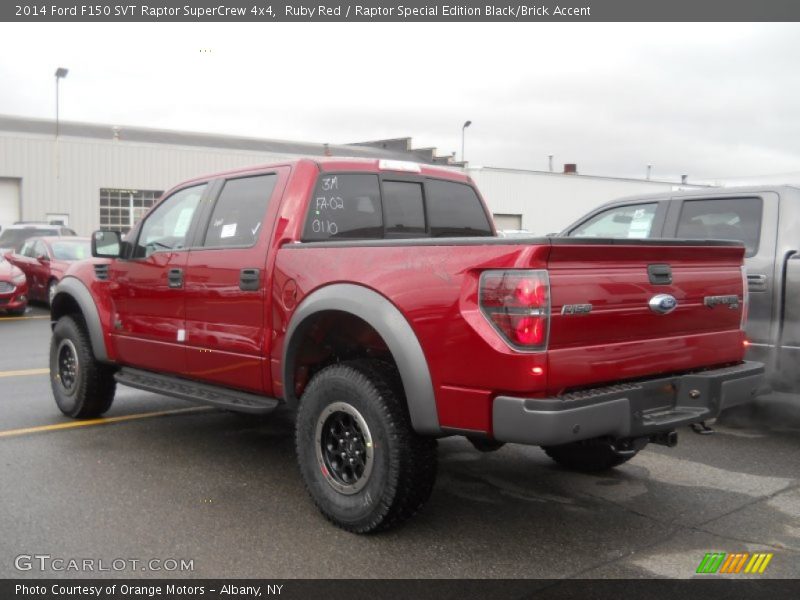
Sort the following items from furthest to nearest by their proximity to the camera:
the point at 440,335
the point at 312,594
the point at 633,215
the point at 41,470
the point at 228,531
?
1. the point at 633,215
2. the point at 41,470
3. the point at 228,531
4. the point at 440,335
5. the point at 312,594

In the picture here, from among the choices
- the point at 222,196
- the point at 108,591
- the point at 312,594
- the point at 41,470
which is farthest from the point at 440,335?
the point at 41,470

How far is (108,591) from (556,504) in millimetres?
2430

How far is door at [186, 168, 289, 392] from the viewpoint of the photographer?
460 cm

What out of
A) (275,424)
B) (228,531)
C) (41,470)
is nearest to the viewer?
(228,531)

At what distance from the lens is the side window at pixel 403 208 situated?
514 cm

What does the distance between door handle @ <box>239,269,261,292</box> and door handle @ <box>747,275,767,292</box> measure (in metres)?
3.52

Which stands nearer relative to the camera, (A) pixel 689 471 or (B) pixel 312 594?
(B) pixel 312 594

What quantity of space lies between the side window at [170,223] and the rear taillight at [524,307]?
9.09 ft

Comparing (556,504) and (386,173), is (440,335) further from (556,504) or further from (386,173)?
(386,173)

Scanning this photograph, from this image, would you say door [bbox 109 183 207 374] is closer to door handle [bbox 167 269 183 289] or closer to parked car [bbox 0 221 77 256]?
door handle [bbox 167 269 183 289]

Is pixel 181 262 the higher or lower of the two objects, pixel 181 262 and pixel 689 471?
the higher

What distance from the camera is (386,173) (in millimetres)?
5184

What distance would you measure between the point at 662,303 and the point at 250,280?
7.48 feet

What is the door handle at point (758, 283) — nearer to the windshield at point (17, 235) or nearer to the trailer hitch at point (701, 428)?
the trailer hitch at point (701, 428)
